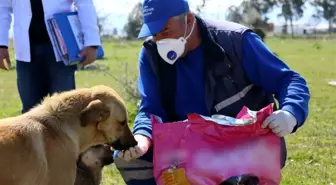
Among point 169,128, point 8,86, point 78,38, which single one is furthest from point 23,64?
point 8,86

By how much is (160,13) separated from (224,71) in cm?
68

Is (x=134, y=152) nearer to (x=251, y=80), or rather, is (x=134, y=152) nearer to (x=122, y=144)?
(x=122, y=144)

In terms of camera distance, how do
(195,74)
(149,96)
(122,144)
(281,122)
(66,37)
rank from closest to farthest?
(281,122), (122,144), (195,74), (149,96), (66,37)

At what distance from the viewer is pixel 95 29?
5449 millimetres

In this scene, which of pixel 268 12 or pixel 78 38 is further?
pixel 268 12

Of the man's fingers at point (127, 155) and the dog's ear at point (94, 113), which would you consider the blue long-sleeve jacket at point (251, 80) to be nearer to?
the man's fingers at point (127, 155)

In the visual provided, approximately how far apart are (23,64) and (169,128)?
1685mm

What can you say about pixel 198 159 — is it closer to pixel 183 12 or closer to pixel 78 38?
pixel 183 12

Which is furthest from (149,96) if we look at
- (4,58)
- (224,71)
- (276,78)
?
(4,58)

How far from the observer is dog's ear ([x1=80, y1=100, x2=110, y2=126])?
14.8 ft

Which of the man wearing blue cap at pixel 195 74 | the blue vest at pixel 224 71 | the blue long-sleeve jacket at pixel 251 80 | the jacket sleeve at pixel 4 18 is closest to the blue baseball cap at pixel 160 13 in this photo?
the man wearing blue cap at pixel 195 74

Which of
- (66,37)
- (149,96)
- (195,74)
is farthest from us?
(66,37)

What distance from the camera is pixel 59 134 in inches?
177

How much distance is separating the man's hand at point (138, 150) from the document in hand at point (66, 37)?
1012 millimetres
